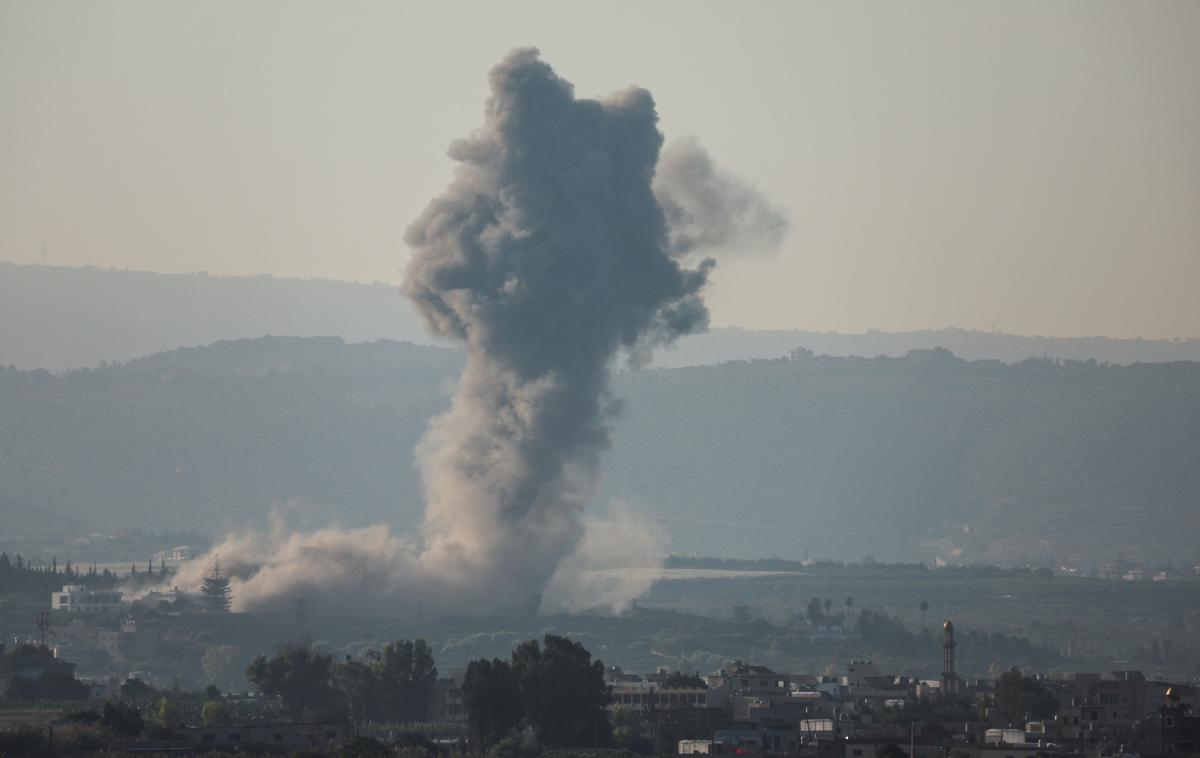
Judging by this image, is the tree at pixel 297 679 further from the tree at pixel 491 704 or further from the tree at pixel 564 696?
the tree at pixel 491 704

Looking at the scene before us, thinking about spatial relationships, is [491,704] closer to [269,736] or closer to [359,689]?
[269,736]

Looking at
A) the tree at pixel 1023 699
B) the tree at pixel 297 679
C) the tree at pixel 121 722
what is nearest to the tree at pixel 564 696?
the tree at pixel 121 722

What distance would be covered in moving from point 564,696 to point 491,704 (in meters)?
3.80

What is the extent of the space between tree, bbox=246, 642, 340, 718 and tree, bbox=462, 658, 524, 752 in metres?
21.8

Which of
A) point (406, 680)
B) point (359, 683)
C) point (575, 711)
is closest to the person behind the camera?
point (575, 711)

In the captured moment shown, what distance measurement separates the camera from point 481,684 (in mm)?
138125

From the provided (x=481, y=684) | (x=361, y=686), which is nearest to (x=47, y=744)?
(x=481, y=684)

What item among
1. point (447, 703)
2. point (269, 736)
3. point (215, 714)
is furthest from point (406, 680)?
point (269, 736)

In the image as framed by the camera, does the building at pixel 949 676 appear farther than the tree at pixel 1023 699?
Yes

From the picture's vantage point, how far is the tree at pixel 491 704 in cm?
13700

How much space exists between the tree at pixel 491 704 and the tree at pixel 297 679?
71.4ft

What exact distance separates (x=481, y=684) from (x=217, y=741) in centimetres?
1872

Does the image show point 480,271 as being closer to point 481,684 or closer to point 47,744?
point 481,684

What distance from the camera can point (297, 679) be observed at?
533ft
